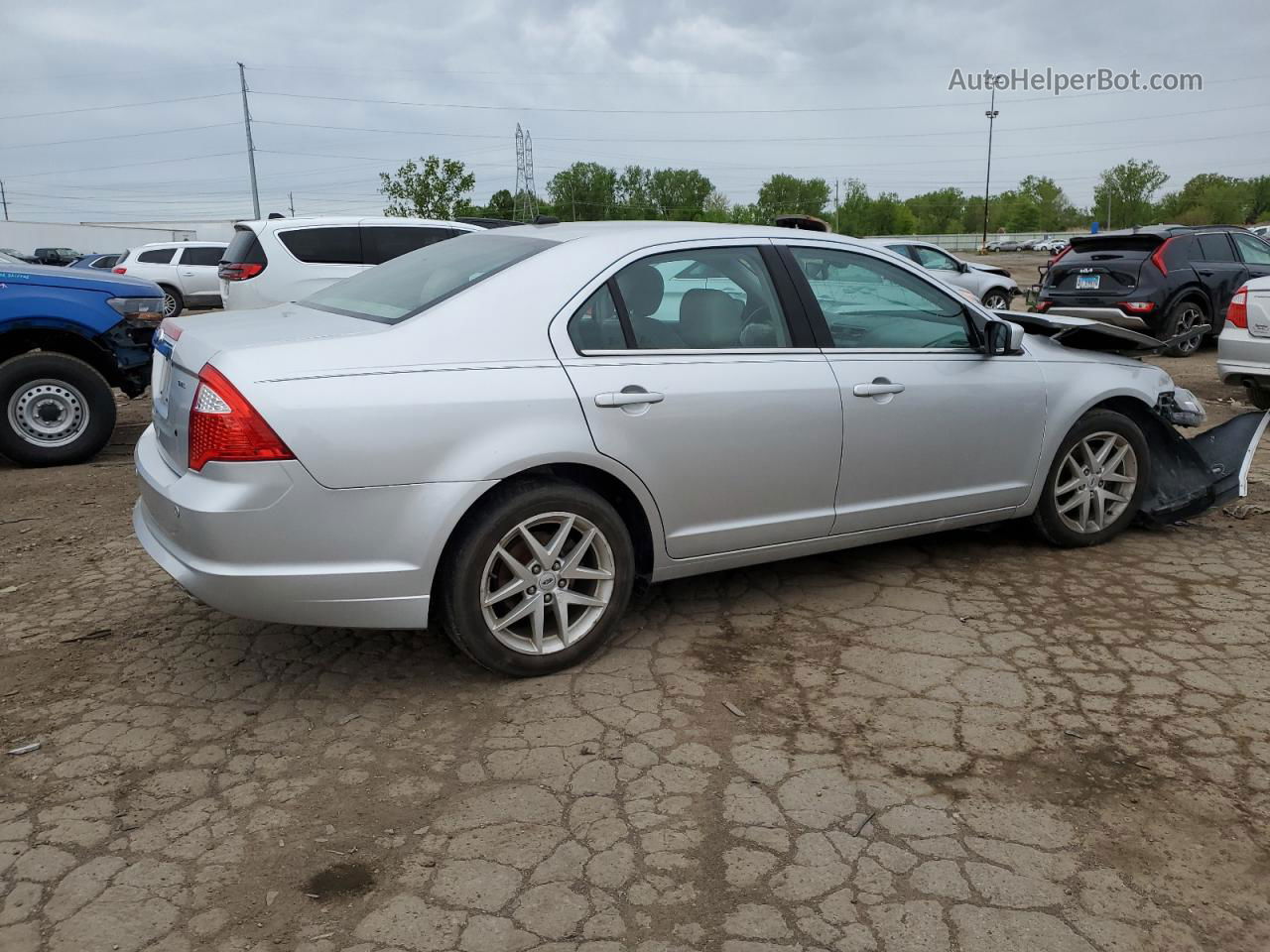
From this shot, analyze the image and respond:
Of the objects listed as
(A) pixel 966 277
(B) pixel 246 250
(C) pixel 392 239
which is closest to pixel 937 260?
(A) pixel 966 277

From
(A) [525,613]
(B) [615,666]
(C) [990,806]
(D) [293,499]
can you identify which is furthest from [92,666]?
(C) [990,806]

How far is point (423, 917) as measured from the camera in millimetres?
2523

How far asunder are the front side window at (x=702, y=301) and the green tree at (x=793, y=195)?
10810 cm

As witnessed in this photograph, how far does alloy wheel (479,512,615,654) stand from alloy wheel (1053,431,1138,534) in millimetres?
2455

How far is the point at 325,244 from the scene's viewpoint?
10664 mm

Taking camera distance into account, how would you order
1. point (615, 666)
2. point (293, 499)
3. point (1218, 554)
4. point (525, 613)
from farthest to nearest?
point (1218, 554) → point (615, 666) → point (525, 613) → point (293, 499)

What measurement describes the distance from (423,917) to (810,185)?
4625 inches

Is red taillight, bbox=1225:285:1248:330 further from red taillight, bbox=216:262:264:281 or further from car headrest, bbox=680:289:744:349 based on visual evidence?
red taillight, bbox=216:262:264:281

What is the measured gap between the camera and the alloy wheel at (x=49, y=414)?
7383 millimetres

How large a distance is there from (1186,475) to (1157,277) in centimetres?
848

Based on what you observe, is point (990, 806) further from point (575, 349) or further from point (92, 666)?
point (92, 666)

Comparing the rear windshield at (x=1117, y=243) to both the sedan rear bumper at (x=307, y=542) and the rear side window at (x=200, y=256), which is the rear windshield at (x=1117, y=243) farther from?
the rear side window at (x=200, y=256)

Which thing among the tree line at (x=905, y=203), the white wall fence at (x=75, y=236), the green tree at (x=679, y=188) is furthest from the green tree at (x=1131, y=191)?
the white wall fence at (x=75, y=236)

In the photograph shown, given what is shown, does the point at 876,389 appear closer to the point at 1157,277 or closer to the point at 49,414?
Result: the point at 49,414
